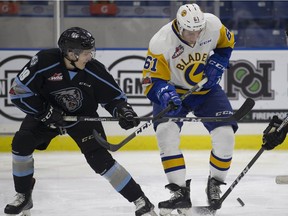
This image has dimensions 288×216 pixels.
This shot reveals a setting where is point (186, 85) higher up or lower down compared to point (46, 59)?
lower down

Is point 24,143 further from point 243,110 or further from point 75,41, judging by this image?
point 243,110

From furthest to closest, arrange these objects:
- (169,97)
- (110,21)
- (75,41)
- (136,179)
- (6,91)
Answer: (110,21), (6,91), (136,179), (169,97), (75,41)

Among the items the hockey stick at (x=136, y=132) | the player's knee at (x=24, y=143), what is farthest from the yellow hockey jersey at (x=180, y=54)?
the player's knee at (x=24, y=143)

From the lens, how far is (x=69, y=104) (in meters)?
3.61

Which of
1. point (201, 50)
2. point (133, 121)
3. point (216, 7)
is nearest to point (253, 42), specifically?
point (216, 7)

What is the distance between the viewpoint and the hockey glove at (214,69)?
391 cm

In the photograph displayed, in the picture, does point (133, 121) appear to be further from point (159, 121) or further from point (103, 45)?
point (103, 45)

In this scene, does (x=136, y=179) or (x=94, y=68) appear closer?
(x=94, y=68)

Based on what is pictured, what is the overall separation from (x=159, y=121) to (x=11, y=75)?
2.91 m

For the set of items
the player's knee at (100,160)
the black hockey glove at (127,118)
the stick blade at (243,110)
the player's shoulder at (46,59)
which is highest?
the player's shoulder at (46,59)

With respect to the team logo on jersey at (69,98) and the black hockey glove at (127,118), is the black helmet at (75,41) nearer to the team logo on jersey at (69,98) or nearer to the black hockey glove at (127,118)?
the team logo on jersey at (69,98)

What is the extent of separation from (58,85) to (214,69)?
82 cm

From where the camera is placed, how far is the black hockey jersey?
3529 millimetres

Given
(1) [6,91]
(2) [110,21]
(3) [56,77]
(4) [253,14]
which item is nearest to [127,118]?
(3) [56,77]
